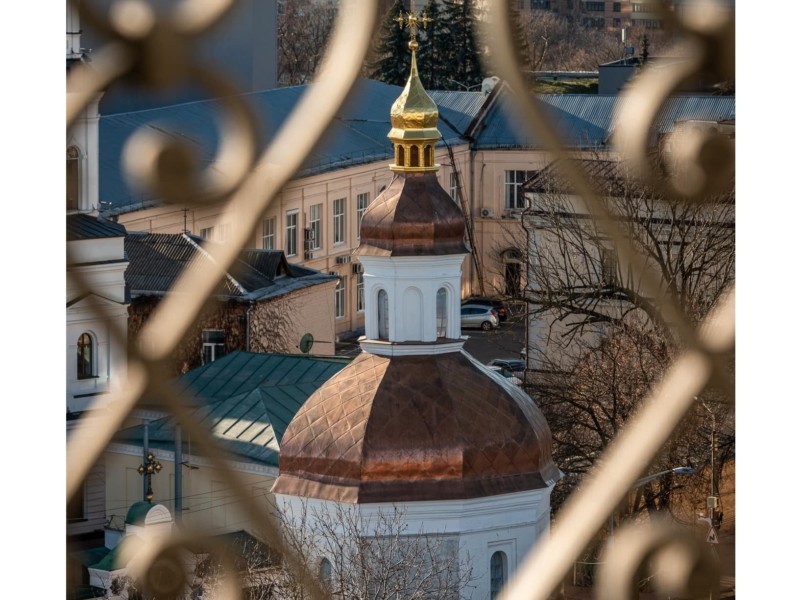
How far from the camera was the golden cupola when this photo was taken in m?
21.4

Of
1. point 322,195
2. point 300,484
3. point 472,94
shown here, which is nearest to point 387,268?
point 300,484

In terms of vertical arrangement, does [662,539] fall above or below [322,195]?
below

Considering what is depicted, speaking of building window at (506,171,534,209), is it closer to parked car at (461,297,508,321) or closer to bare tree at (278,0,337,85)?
parked car at (461,297,508,321)

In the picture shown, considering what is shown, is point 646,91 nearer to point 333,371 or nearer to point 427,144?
point 427,144

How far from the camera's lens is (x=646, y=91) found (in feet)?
6.07

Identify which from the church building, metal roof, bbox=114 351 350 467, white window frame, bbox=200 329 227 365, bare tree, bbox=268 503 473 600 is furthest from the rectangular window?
bare tree, bbox=268 503 473 600

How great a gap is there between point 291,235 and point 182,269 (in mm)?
11047

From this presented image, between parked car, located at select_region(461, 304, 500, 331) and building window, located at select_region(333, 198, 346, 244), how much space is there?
303cm

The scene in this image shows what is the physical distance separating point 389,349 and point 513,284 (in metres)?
4.71

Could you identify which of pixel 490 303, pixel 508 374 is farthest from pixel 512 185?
pixel 508 374

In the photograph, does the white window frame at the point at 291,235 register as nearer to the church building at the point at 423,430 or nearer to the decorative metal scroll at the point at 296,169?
the church building at the point at 423,430

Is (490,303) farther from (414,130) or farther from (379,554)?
(379,554)

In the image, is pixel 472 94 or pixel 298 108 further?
pixel 472 94

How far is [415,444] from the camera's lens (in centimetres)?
1969
